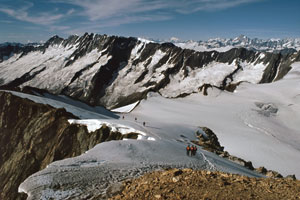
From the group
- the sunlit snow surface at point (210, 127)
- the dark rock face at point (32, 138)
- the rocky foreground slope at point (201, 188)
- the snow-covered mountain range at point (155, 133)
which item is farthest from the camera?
the dark rock face at point (32, 138)

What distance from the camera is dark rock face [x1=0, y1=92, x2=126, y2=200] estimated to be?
31062mm

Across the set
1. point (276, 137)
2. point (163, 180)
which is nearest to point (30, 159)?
point (163, 180)

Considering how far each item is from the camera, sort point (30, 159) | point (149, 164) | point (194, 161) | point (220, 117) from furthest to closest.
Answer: point (220, 117), point (30, 159), point (194, 161), point (149, 164)

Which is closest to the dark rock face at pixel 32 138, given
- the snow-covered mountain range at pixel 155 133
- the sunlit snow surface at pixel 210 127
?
the snow-covered mountain range at pixel 155 133

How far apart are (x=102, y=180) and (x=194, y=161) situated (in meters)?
9.59

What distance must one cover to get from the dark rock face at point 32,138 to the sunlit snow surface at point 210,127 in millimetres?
4937

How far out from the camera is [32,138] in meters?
39.4

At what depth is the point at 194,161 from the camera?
65.3 ft

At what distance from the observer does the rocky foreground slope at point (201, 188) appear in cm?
1016

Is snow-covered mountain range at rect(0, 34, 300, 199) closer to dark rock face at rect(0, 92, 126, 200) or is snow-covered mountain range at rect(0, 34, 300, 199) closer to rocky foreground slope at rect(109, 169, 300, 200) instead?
dark rock face at rect(0, 92, 126, 200)

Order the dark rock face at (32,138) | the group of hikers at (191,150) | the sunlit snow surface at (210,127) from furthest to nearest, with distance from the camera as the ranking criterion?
the dark rock face at (32,138)
the group of hikers at (191,150)
the sunlit snow surface at (210,127)

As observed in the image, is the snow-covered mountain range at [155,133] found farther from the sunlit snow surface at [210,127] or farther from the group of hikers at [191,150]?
the group of hikers at [191,150]

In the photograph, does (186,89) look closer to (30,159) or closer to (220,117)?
(220,117)

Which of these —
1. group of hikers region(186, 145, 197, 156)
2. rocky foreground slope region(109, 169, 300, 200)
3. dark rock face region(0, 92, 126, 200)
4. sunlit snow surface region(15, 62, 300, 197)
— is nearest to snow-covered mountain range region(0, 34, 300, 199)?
sunlit snow surface region(15, 62, 300, 197)
